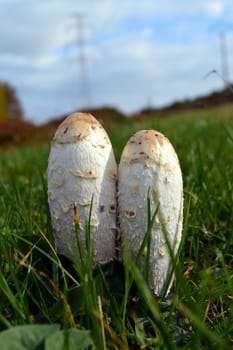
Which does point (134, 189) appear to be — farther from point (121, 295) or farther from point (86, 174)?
point (121, 295)

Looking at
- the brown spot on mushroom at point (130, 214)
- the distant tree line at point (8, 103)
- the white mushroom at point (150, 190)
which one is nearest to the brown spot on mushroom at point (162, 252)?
the white mushroom at point (150, 190)

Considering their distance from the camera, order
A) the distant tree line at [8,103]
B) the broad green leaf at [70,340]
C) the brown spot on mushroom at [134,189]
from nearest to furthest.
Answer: the broad green leaf at [70,340] < the brown spot on mushroom at [134,189] < the distant tree line at [8,103]

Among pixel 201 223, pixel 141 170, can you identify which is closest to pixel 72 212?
pixel 141 170

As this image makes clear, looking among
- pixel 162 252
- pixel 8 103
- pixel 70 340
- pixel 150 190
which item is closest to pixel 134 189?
pixel 150 190

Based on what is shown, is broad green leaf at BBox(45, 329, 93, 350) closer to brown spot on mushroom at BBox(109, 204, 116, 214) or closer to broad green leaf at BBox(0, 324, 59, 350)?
broad green leaf at BBox(0, 324, 59, 350)

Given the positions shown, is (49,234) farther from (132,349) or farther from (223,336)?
(223,336)

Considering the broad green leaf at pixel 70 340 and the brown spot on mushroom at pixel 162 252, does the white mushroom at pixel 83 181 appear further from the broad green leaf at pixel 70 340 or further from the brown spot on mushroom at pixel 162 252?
the broad green leaf at pixel 70 340
